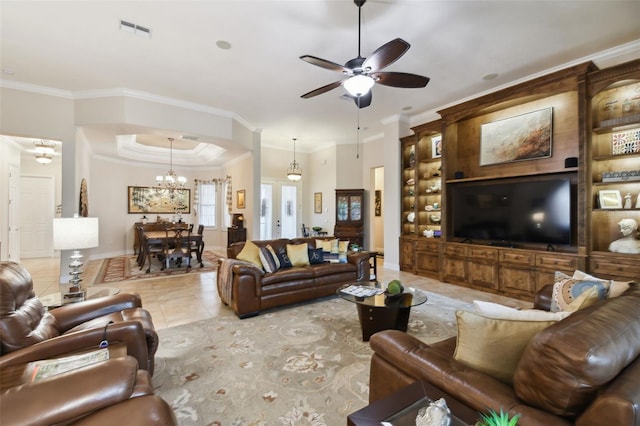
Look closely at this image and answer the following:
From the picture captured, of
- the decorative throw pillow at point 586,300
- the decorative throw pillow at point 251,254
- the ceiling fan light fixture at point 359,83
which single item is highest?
the ceiling fan light fixture at point 359,83

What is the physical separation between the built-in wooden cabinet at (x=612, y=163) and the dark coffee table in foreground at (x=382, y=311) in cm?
256

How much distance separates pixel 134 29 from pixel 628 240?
20.9ft

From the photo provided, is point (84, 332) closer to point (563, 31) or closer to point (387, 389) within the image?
point (387, 389)

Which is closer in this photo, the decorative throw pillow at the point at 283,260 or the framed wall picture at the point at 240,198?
the decorative throw pillow at the point at 283,260

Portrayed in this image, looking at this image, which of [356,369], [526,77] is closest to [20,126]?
[356,369]

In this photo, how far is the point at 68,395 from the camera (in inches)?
40.7

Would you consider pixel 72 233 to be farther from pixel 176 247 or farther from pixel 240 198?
pixel 240 198

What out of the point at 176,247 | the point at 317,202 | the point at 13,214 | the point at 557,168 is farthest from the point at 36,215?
the point at 557,168

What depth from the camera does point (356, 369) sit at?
2381 millimetres

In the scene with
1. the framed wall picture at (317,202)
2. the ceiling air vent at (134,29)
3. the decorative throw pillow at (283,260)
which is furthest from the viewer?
the framed wall picture at (317,202)

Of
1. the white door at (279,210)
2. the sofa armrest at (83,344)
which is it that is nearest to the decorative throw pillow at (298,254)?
the sofa armrest at (83,344)

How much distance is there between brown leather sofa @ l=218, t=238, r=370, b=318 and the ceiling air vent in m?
2.87

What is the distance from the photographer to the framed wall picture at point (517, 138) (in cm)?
430

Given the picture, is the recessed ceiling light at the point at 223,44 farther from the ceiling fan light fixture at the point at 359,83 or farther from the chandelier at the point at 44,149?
the chandelier at the point at 44,149
